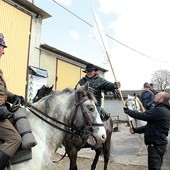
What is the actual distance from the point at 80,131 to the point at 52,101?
55 cm

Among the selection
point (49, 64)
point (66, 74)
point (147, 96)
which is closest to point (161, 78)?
point (66, 74)

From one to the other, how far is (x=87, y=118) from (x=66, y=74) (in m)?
14.8

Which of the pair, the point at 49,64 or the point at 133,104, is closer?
the point at 133,104

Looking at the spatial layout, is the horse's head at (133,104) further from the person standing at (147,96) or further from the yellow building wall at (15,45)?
the yellow building wall at (15,45)

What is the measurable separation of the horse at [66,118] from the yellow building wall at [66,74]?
13740mm

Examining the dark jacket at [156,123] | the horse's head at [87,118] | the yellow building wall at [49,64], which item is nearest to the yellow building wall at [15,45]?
the yellow building wall at [49,64]

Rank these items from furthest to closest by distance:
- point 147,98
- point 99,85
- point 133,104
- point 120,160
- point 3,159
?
point 147,98
point 133,104
point 120,160
point 99,85
point 3,159

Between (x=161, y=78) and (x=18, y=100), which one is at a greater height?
(x=161, y=78)

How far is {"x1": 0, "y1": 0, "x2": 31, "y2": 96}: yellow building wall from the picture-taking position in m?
13.0

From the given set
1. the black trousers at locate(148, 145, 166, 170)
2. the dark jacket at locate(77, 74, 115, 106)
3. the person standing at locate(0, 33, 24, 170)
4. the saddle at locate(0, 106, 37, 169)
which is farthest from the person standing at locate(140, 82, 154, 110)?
the person standing at locate(0, 33, 24, 170)

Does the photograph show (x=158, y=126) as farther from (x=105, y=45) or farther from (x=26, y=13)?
(x=26, y=13)

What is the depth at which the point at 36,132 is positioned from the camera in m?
4.06

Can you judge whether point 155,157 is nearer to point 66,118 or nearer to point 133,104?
point 66,118

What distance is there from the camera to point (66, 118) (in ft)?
14.2
